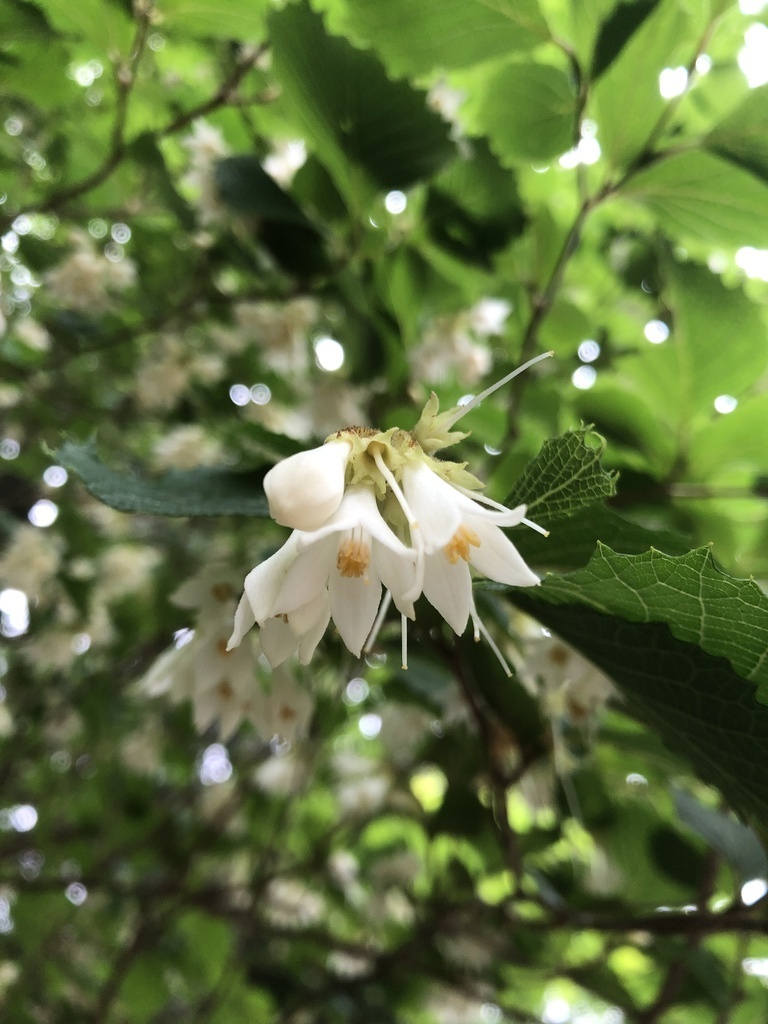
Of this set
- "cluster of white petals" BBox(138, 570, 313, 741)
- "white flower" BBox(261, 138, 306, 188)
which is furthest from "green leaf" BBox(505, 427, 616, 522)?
"white flower" BBox(261, 138, 306, 188)

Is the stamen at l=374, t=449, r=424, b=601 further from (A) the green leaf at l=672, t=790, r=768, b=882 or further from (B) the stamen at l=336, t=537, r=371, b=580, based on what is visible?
(A) the green leaf at l=672, t=790, r=768, b=882

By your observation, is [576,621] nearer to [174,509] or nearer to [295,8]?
[174,509]

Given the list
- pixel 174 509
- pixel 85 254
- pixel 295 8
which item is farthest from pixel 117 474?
pixel 85 254

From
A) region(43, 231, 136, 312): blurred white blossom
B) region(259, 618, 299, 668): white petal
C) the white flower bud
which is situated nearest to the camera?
the white flower bud

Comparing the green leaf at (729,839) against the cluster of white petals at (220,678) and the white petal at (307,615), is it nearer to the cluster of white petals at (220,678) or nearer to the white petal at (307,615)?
the cluster of white petals at (220,678)

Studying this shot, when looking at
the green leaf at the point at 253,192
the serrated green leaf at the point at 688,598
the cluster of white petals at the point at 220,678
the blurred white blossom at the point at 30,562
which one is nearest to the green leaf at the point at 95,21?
the green leaf at the point at 253,192

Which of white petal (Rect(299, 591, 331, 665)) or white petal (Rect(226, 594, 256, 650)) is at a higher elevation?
white petal (Rect(226, 594, 256, 650))

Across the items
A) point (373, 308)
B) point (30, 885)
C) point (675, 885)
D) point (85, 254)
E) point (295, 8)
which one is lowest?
point (30, 885)

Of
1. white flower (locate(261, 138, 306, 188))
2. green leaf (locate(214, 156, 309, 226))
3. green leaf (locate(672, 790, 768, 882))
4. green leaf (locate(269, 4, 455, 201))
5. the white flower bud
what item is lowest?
green leaf (locate(672, 790, 768, 882))
